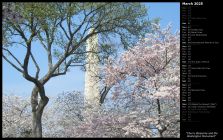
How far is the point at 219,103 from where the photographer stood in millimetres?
9914

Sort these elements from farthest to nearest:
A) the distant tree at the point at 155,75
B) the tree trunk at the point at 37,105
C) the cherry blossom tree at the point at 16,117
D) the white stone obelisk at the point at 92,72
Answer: the cherry blossom tree at the point at 16,117
the white stone obelisk at the point at 92,72
the tree trunk at the point at 37,105
the distant tree at the point at 155,75

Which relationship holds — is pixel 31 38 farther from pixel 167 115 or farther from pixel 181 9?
pixel 181 9

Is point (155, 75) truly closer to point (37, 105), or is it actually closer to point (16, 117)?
point (37, 105)

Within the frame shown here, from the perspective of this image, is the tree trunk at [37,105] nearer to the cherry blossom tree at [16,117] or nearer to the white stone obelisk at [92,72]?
the cherry blossom tree at [16,117]

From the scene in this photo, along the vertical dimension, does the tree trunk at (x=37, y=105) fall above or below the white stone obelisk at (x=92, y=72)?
below

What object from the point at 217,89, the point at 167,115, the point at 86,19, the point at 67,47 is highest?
the point at 86,19

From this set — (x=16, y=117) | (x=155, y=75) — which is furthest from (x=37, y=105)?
(x=155, y=75)

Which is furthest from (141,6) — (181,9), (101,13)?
→ (181,9)

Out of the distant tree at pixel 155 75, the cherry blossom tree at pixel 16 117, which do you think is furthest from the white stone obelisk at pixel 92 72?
the cherry blossom tree at pixel 16 117

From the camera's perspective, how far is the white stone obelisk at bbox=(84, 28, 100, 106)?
1484cm

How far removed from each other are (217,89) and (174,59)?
405 cm

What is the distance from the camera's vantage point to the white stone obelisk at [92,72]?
14844 mm

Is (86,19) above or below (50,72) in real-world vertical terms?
above

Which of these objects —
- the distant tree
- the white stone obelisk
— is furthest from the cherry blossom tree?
the distant tree
